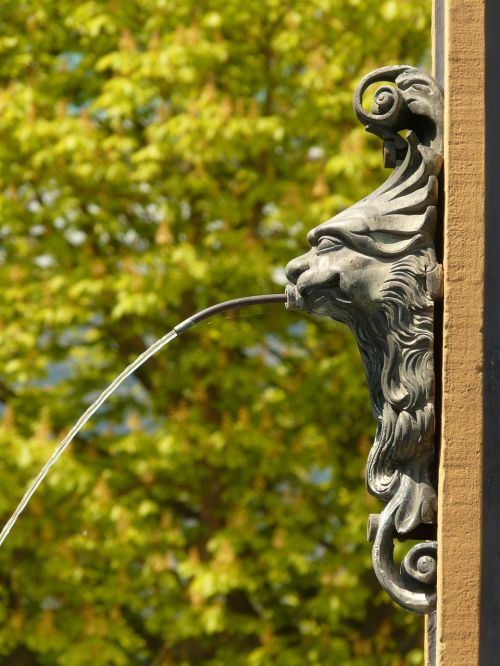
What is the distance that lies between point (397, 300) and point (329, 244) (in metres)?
0.16

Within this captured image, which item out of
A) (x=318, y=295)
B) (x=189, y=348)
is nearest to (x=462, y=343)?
(x=318, y=295)

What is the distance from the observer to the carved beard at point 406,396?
89.6 inches

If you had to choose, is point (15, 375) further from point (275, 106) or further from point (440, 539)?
point (440, 539)

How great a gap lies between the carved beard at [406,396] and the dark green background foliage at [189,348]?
4.80 metres

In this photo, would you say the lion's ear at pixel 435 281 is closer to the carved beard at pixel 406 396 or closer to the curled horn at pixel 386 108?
the carved beard at pixel 406 396

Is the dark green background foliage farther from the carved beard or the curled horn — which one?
the carved beard

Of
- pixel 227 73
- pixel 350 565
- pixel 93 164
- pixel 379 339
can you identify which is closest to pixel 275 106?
pixel 227 73

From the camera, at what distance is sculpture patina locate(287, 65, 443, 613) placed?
2.27m

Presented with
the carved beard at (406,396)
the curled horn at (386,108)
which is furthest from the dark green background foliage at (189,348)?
the carved beard at (406,396)

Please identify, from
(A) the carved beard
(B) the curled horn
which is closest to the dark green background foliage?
(B) the curled horn

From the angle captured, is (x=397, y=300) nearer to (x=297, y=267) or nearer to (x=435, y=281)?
(x=435, y=281)

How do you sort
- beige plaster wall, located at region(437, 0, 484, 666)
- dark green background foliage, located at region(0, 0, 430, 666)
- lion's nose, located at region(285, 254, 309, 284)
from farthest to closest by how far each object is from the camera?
dark green background foliage, located at region(0, 0, 430, 666)
lion's nose, located at region(285, 254, 309, 284)
beige plaster wall, located at region(437, 0, 484, 666)

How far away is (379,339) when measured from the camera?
234 centimetres

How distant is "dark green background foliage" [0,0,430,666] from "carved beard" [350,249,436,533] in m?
4.80
